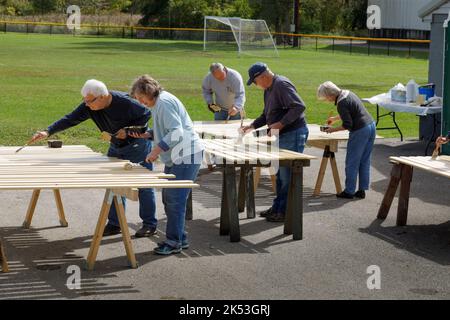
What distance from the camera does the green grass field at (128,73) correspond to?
22406 mm

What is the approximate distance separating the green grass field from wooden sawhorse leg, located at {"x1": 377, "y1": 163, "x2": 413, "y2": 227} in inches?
268

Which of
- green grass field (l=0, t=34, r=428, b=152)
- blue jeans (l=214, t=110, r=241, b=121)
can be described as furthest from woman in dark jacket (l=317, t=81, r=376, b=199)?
green grass field (l=0, t=34, r=428, b=152)

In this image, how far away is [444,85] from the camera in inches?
695

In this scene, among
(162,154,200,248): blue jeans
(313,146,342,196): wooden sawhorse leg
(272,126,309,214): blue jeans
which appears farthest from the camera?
(313,146,342,196): wooden sawhorse leg

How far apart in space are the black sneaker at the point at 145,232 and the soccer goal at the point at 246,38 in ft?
139

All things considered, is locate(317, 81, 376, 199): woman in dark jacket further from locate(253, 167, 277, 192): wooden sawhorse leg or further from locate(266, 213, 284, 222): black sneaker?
locate(266, 213, 284, 222): black sneaker

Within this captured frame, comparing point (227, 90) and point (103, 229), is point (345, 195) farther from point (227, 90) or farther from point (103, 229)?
point (103, 229)

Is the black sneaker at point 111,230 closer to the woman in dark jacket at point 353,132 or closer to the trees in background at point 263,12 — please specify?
the woman in dark jacket at point 353,132

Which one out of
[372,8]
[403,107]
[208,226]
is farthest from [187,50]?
[208,226]

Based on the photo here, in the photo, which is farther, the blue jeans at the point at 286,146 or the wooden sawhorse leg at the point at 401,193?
the blue jeans at the point at 286,146

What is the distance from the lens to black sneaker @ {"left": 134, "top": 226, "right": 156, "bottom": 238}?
1074 cm

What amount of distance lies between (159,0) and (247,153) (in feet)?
245

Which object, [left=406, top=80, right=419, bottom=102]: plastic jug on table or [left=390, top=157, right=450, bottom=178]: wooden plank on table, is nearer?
[left=390, top=157, right=450, bottom=178]: wooden plank on table

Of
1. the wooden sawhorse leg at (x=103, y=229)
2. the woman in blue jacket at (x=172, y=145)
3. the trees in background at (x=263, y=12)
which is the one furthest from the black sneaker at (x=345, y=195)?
the trees in background at (x=263, y=12)
